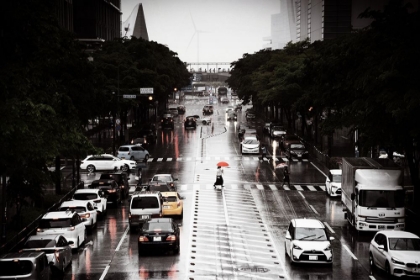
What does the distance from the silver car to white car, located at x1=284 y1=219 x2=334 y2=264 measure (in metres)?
8.23

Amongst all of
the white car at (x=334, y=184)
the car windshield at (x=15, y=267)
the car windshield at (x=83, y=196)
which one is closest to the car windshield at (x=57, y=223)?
the car windshield at (x=15, y=267)

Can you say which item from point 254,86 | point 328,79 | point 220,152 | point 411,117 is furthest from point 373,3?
point 411,117

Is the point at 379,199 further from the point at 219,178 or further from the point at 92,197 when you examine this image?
the point at 219,178

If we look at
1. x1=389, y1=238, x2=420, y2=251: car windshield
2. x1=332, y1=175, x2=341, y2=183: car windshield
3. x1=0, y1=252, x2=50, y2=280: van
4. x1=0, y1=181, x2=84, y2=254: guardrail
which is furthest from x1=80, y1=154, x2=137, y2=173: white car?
x1=0, y1=252, x2=50, y2=280: van

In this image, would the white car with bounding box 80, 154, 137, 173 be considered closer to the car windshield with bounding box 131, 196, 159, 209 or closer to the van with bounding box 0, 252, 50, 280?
the car windshield with bounding box 131, 196, 159, 209

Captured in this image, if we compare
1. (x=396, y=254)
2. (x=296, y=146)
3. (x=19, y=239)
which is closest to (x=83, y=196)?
(x=19, y=239)

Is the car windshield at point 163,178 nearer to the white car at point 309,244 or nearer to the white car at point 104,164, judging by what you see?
the white car at point 104,164

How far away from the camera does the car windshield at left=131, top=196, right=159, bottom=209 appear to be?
37156 millimetres

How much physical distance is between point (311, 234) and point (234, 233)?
744 cm

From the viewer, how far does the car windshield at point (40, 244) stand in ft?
92.1

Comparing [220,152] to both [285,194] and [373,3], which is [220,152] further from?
[373,3]

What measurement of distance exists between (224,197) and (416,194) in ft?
39.9

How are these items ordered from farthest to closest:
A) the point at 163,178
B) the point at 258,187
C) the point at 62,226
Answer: the point at 258,187 → the point at 163,178 → the point at 62,226

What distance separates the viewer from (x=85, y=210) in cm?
3700
